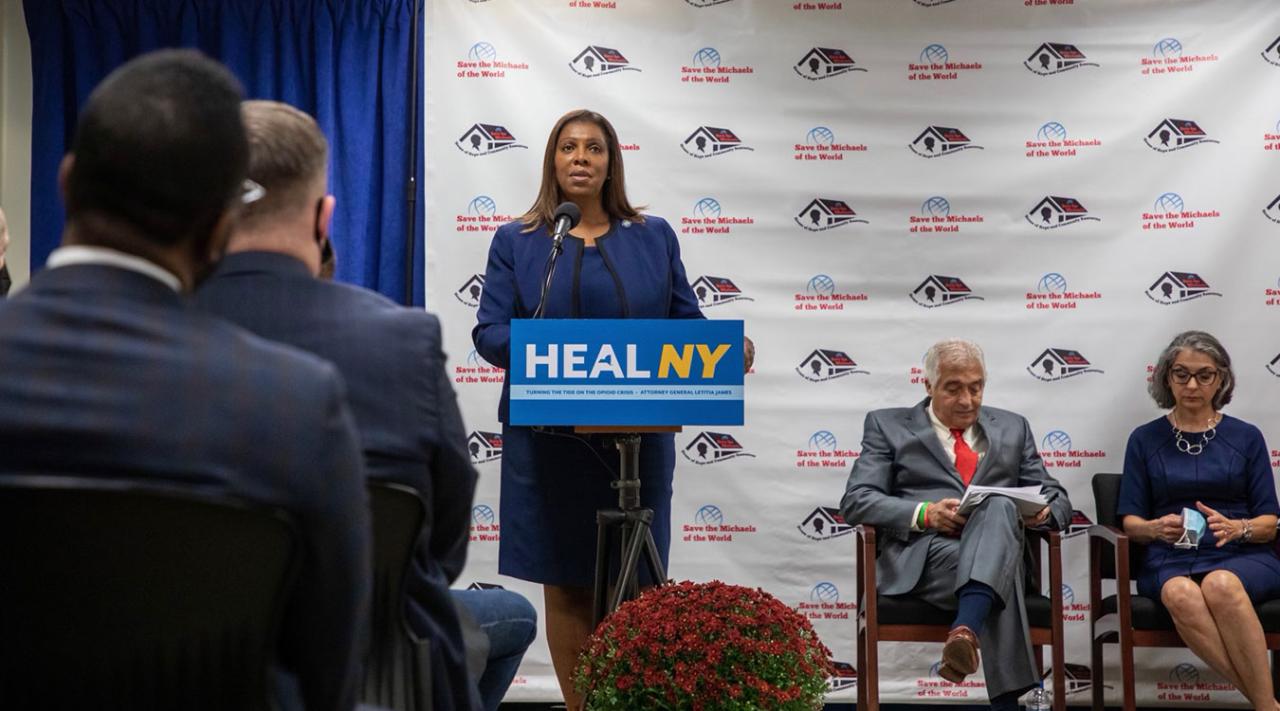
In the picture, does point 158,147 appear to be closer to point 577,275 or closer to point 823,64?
point 577,275

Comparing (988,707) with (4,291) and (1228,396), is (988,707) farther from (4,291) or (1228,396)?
(4,291)

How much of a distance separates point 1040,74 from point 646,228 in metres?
2.29

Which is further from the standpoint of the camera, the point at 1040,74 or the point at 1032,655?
the point at 1040,74

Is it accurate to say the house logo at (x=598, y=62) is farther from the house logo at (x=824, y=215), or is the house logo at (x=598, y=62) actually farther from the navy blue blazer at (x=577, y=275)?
the navy blue blazer at (x=577, y=275)

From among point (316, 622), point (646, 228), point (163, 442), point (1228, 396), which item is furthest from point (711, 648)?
point (1228, 396)

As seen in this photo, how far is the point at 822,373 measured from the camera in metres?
5.48

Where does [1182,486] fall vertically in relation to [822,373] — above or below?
below

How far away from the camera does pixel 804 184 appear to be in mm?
5496

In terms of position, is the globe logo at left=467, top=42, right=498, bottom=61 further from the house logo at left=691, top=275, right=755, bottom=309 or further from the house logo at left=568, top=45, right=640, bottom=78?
the house logo at left=691, top=275, right=755, bottom=309

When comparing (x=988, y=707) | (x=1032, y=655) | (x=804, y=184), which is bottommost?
(x=988, y=707)

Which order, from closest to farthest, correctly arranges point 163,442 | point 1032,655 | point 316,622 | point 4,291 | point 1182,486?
point 163,442
point 316,622
point 4,291
point 1032,655
point 1182,486

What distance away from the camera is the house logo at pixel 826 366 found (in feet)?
18.0

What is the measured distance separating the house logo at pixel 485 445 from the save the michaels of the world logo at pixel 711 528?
2.67ft

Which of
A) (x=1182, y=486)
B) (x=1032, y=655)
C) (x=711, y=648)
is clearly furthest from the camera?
(x=1182, y=486)
